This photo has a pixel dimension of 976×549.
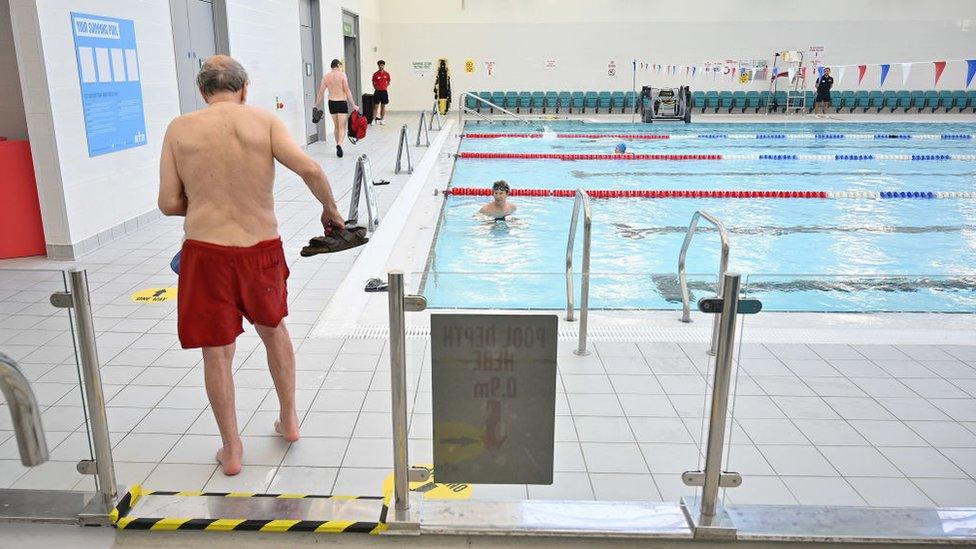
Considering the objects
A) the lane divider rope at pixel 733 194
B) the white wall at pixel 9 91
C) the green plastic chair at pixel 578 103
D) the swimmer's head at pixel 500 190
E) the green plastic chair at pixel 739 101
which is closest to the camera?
the white wall at pixel 9 91

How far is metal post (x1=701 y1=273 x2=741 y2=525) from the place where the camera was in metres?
2.04

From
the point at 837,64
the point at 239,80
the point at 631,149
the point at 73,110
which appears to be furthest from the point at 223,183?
the point at 837,64

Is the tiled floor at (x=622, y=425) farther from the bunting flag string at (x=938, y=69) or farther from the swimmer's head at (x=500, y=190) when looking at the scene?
the bunting flag string at (x=938, y=69)

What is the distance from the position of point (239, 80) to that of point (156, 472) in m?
1.43

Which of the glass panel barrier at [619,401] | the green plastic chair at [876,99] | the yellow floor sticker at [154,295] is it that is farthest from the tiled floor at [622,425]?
the green plastic chair at [876,99]

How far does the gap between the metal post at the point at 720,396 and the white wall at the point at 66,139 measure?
16.6 ft

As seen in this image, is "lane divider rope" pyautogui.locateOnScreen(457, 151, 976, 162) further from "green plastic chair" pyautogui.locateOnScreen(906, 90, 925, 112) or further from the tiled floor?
the tiled floor

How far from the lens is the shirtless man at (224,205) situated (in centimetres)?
235

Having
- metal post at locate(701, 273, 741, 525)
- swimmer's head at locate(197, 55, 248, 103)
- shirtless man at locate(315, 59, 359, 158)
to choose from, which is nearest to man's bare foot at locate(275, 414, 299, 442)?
swimmer's head at locate(197, 55, 248, 103)

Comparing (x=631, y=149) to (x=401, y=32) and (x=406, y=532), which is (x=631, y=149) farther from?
(x=406, y=532)

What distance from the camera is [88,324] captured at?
212 cm

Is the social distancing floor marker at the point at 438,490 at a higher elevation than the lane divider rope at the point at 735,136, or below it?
below

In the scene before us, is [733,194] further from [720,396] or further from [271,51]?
[720,396]

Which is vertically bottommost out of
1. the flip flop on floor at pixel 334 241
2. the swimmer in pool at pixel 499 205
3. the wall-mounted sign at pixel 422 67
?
the swimmer in pool at pixel 499 205
